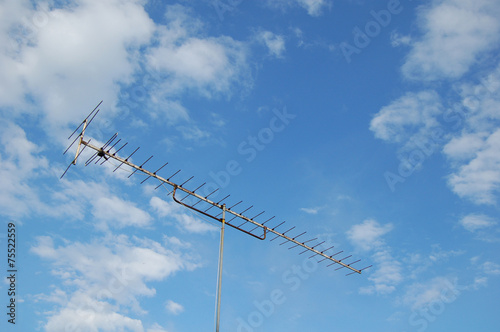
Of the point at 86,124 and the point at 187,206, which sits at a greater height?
the point at 86,124

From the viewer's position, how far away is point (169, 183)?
14703 millimetres

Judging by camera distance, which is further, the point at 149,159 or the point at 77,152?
the point at 149,159

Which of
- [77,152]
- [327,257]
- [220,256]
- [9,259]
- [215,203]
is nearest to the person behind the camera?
[77,152]

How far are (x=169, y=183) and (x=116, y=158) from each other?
225 centimetres

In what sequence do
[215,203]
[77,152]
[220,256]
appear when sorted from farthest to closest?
1. [215,203]
2. [220,256]
3. [77,152]

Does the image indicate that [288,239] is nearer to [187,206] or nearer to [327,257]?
[327,257]

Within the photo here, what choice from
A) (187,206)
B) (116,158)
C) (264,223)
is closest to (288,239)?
(264,223)

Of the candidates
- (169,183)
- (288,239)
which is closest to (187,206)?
(169,183)

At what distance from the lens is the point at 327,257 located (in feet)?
62.1

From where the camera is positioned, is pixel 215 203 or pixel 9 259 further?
pixel 9 259

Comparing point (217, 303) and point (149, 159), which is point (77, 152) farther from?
point (217, 303)

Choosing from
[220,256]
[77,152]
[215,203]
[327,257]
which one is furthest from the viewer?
[327,257]

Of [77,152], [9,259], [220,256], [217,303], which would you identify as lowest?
[217,303]

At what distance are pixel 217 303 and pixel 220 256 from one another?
1739 millimetres
